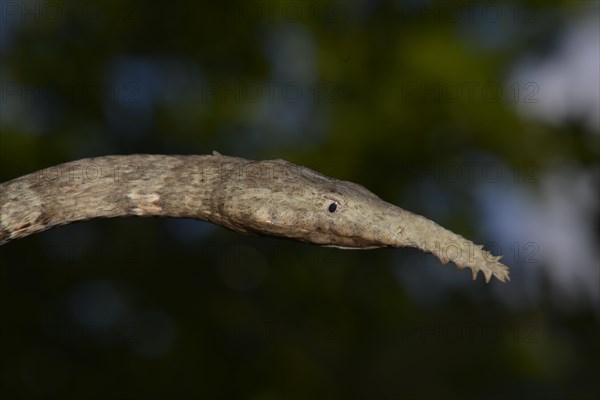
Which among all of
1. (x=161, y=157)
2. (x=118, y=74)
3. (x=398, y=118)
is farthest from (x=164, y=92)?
(x=161, y=157)

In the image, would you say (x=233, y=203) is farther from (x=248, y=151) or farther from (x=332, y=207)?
(x=248, y=151)

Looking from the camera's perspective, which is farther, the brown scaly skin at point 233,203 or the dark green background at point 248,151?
the dark green background at point 248,151

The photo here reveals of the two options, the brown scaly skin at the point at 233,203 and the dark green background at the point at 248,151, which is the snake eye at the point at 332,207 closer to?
the brown scaly skin at the point at 233,203

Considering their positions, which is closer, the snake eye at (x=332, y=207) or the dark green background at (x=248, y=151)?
the snake eye at (x=332, y=207)

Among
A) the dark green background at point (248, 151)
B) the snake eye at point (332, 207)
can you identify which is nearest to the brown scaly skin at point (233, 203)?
the snake eye at point (332, 207)

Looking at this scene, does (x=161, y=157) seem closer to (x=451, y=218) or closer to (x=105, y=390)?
(x=105, y=390)

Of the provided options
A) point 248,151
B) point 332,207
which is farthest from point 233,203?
point 248,151
